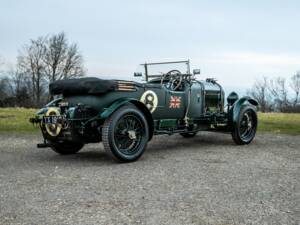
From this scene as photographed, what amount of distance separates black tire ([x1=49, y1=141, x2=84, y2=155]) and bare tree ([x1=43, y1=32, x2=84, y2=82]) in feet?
124

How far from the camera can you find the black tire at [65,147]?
25.3 ft

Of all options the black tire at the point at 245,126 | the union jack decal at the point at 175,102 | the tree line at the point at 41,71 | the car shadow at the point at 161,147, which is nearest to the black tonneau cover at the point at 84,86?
the car shadow at the point at 161,147

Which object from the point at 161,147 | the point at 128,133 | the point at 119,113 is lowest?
the point at 161,147

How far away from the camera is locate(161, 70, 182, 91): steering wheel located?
8555 millimetres

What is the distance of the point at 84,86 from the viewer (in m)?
6.93

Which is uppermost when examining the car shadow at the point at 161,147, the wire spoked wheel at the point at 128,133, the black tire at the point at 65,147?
the wire spoked wheel at the point at 128,133

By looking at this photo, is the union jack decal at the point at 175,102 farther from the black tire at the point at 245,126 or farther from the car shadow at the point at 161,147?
the black tire at the point at 245,126

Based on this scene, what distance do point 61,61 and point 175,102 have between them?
39.9 metres

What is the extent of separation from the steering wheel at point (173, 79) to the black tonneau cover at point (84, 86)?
189 centimetres

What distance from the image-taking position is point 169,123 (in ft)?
27.0

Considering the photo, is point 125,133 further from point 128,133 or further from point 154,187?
point 154,187

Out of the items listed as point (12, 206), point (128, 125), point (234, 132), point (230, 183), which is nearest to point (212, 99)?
point (234, 132)

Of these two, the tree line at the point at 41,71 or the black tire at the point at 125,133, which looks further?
the tree line at the point at 41,71

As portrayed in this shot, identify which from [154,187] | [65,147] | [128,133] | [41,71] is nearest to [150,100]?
[128,133]
